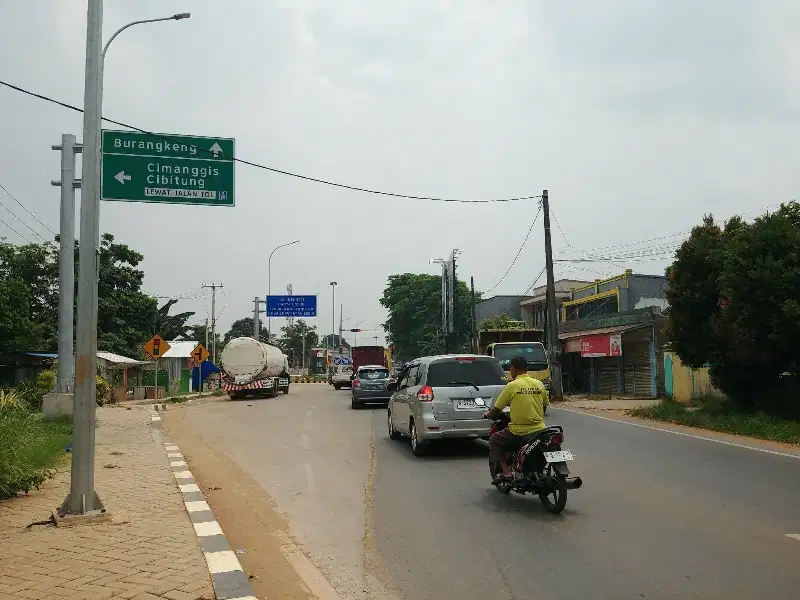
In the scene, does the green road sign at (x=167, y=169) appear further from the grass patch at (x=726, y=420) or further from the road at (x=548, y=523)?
the grass patch at (x=726, y=420)

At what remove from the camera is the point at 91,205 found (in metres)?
7.86

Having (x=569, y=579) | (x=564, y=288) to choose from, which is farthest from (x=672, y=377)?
(x=564, y=288)

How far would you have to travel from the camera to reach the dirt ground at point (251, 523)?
562 centimetres

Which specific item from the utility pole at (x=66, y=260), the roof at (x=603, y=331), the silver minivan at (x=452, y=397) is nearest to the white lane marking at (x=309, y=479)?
the silver minivan at (x=452, y=397)

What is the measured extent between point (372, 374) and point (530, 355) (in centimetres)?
611

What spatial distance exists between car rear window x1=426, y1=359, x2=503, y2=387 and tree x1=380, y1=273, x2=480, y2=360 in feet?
185

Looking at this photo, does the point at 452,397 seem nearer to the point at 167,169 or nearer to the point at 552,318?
the point at 167,169

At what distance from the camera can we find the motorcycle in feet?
25.4

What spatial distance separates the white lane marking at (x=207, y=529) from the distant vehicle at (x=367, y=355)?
39.7m

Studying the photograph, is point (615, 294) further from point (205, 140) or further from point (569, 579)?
point (569, 579)

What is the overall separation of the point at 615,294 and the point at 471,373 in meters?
33.9

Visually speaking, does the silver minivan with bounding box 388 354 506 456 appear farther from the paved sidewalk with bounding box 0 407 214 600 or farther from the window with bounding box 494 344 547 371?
the window with bounding box 494 344 547 371

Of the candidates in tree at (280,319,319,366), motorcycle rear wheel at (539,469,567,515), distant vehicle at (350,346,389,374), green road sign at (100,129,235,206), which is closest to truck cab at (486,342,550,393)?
green road sign at (100,129,235,206)

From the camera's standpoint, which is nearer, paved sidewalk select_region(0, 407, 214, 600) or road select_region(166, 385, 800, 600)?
paved sidewalk select_region(0, 407, 214, 600)
